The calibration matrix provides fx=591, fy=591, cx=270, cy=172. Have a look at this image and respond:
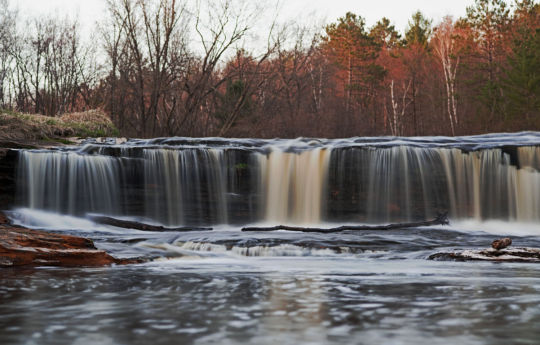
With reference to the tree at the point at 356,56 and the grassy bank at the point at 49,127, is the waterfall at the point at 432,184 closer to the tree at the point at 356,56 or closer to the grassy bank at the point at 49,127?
the grassy bank at the point at 49,127

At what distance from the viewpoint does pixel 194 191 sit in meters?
15.4

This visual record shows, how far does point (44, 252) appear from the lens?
811 cm

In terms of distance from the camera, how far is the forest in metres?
27.4

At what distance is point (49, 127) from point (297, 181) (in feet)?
28.3

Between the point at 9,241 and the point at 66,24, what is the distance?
31910mm

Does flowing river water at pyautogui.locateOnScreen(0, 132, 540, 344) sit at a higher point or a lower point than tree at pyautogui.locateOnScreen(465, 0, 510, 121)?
lower

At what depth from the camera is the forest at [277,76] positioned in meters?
27.4

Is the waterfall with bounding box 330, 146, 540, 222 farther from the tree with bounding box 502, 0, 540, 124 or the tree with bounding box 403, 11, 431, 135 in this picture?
the tree with bounding box 403, 11, 431, 135

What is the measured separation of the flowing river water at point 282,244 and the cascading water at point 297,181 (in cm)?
4

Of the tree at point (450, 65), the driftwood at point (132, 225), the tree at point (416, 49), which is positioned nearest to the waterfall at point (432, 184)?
the driftwood at point (132, 225)

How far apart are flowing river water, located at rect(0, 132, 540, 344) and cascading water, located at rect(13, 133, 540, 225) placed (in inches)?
1.4

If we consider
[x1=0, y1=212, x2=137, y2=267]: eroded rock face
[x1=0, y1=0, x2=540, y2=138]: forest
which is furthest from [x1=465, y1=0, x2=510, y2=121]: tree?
[x1=0, y1=212, x2=137, y2=267]: eroded rock face

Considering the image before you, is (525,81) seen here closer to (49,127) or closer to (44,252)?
(49,127)

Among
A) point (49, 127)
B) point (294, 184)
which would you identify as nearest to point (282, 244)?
point (294, 184)
